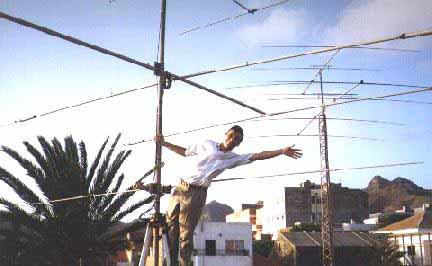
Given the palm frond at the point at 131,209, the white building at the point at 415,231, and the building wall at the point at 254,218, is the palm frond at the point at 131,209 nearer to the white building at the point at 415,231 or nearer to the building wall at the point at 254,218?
the white building at the point at 415,231

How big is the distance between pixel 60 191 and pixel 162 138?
720cm

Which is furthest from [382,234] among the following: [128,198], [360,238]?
[128,198]

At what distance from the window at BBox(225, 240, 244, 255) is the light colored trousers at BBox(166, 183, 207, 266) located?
92.4 ft

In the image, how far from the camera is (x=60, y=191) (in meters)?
10.9

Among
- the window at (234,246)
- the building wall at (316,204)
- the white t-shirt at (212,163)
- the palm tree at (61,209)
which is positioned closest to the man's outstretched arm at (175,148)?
the white t-shirt at (212,163)

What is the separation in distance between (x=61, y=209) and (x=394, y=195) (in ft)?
375

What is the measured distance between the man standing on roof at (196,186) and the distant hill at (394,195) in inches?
3804

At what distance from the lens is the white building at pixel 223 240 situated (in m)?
31.5

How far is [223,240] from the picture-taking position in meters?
32.0

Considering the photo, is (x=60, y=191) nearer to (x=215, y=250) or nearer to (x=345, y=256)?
(x=215, y=250)

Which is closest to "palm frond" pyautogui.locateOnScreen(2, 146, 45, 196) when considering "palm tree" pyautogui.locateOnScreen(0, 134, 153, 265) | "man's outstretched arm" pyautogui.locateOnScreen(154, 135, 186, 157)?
"palm tree" pyautogui.locateOnScreen(0, 134, 153, 265)

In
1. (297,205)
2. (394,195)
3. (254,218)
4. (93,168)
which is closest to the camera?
(93,168)

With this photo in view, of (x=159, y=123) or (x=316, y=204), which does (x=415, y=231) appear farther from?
(x=159, y=123)

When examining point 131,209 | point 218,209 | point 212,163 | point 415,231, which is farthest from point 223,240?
point 218,209
